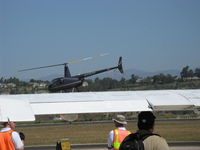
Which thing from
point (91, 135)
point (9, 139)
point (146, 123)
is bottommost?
point (91, 135)

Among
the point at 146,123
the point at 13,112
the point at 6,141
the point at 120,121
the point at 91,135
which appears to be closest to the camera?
the point at 146,123

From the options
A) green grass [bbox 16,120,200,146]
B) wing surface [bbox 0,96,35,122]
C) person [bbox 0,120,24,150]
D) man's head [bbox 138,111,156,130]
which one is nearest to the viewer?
man's head [bbox 138,111,156,130]

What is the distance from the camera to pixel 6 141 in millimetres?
7336

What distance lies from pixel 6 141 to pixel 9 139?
0.19 ft

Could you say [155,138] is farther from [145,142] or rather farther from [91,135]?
[91,135]

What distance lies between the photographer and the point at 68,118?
1027 cm

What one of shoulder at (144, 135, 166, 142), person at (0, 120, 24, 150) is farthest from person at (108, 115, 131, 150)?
shoulder at (144, 135, 166, 142)

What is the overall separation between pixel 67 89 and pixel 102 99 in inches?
1588

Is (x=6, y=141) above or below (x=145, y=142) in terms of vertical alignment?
below

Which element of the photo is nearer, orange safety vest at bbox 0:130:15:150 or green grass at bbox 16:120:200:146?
orange safety vest at bbox 0:130:15:150

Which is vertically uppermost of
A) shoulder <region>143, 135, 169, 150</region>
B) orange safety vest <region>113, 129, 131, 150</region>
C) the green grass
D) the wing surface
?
the wing surface

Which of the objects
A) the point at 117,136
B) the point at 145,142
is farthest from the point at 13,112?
the point at 145,142

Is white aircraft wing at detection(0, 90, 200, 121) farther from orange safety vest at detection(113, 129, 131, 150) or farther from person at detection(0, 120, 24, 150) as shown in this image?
person at detection(0, 120, 24, 150)

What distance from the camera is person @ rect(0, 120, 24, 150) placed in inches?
287
